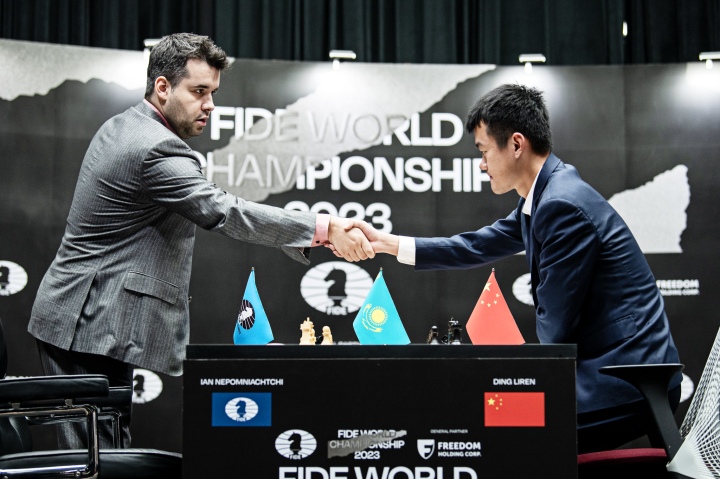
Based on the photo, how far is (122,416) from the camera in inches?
98.1

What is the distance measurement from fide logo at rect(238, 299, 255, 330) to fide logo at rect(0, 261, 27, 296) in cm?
198

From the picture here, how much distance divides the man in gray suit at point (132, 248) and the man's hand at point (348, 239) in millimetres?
158

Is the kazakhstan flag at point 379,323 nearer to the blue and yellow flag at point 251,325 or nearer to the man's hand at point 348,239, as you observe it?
the man's hand at point 348,239

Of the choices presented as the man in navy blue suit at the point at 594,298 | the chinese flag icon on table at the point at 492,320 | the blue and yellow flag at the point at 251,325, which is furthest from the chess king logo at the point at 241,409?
the chinese flag icon on table at the point at 492,320

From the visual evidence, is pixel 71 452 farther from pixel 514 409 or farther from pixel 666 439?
pixel 666 439

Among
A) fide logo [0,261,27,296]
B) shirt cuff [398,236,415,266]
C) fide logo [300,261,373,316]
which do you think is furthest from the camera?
fide logo [300,261,373,316]

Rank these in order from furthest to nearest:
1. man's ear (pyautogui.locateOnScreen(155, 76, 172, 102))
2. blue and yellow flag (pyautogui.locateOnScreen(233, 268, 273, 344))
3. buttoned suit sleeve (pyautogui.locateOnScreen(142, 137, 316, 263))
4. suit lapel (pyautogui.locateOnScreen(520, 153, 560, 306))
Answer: blue and yellow flag (pyautogui.locateOnScreen(233, 268, 273, 344)), man's ear (pyautogui.locateOnScreen(155, 76, 172, 102)), buttoned suit sleeve (pyautogui.locateOnScreen(142, 137, 316, 263)), suit lapel (pyautogui.locateOnScreen(520, 153, 560, 306))

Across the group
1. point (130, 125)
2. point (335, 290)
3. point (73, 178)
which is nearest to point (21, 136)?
point (73, 178)

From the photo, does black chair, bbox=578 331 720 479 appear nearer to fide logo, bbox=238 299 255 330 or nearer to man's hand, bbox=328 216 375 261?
man's hand, bbox=328 216 375 261

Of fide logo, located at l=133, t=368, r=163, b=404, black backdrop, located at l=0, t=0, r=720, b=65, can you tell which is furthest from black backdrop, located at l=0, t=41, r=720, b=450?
black backdrop, located at l=0, t=0, r=720, b=65

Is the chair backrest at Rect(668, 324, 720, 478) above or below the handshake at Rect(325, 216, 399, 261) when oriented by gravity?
below

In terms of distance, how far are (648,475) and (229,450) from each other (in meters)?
1.02

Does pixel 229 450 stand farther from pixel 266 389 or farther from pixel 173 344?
pixel 173 344

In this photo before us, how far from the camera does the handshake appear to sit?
2.77m
